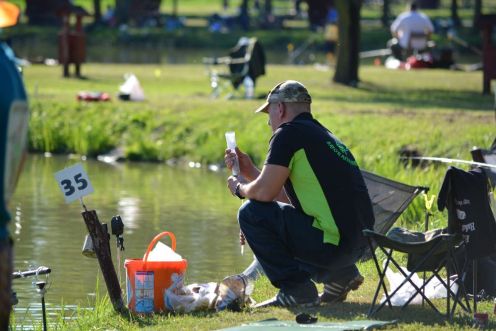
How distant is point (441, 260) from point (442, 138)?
961 centimetres

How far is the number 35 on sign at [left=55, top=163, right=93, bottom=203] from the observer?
903 cm

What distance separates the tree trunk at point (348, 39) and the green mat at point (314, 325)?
62.8 ft

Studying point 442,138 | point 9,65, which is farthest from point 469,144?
point 9,65

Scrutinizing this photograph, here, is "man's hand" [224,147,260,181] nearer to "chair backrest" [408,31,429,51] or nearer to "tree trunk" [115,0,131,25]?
"chair backrest" [408,31,429,51]

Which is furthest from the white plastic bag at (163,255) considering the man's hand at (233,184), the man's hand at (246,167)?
the man's hand at (246,167)

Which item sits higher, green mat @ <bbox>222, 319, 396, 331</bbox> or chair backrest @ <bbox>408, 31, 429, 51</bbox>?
green mat @ <bbox>222, 319, 396, 331</bbox>

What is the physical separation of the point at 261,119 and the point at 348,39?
665 centimetres

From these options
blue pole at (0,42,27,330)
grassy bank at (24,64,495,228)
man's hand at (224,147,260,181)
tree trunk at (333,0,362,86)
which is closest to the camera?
blue pole at (0,42,27,330)

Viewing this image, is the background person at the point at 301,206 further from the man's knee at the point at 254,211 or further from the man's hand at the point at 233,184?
the man's hand at the point at 233,184

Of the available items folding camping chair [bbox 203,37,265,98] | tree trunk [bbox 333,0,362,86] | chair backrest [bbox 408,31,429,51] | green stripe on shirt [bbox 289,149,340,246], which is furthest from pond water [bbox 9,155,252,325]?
chair backrest [bbox 408,31,429,51]

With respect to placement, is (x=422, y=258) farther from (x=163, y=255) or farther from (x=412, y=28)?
(x=412, y=28)

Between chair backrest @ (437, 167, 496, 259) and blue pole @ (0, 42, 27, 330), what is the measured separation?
3.46 metres

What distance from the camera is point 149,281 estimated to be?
29.3ft

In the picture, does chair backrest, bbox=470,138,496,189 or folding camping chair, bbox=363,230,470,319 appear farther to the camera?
chair backrest, bbox=470,138,496,189
